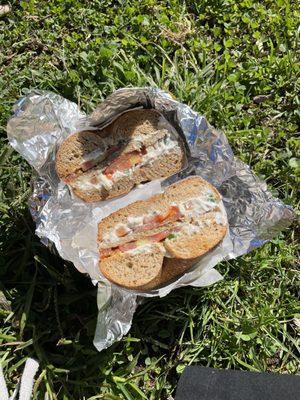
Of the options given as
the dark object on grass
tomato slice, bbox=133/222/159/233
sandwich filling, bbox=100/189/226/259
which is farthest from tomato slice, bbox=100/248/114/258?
the dark object on grass

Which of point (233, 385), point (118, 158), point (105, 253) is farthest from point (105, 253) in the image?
point (233, 385)

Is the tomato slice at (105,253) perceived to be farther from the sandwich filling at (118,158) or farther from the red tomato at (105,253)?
the sandwich filling at (118,158)

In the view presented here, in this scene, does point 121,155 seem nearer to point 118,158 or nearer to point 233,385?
point 118,158

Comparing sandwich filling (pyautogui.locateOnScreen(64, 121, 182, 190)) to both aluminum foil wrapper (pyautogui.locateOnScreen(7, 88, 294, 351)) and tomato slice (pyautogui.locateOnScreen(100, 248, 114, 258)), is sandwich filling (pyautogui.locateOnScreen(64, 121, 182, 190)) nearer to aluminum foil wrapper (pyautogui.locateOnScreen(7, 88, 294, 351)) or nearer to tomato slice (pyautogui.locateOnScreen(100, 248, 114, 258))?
aluminum foil wrapper (pyautogui.locateOnScreen(7, 88, 294, 351))

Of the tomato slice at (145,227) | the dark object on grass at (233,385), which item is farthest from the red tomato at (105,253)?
the dark object on grass at (233,385)

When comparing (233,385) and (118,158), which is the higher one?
(118,158)

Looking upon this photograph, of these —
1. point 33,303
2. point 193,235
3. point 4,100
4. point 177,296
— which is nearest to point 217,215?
point 193,235
